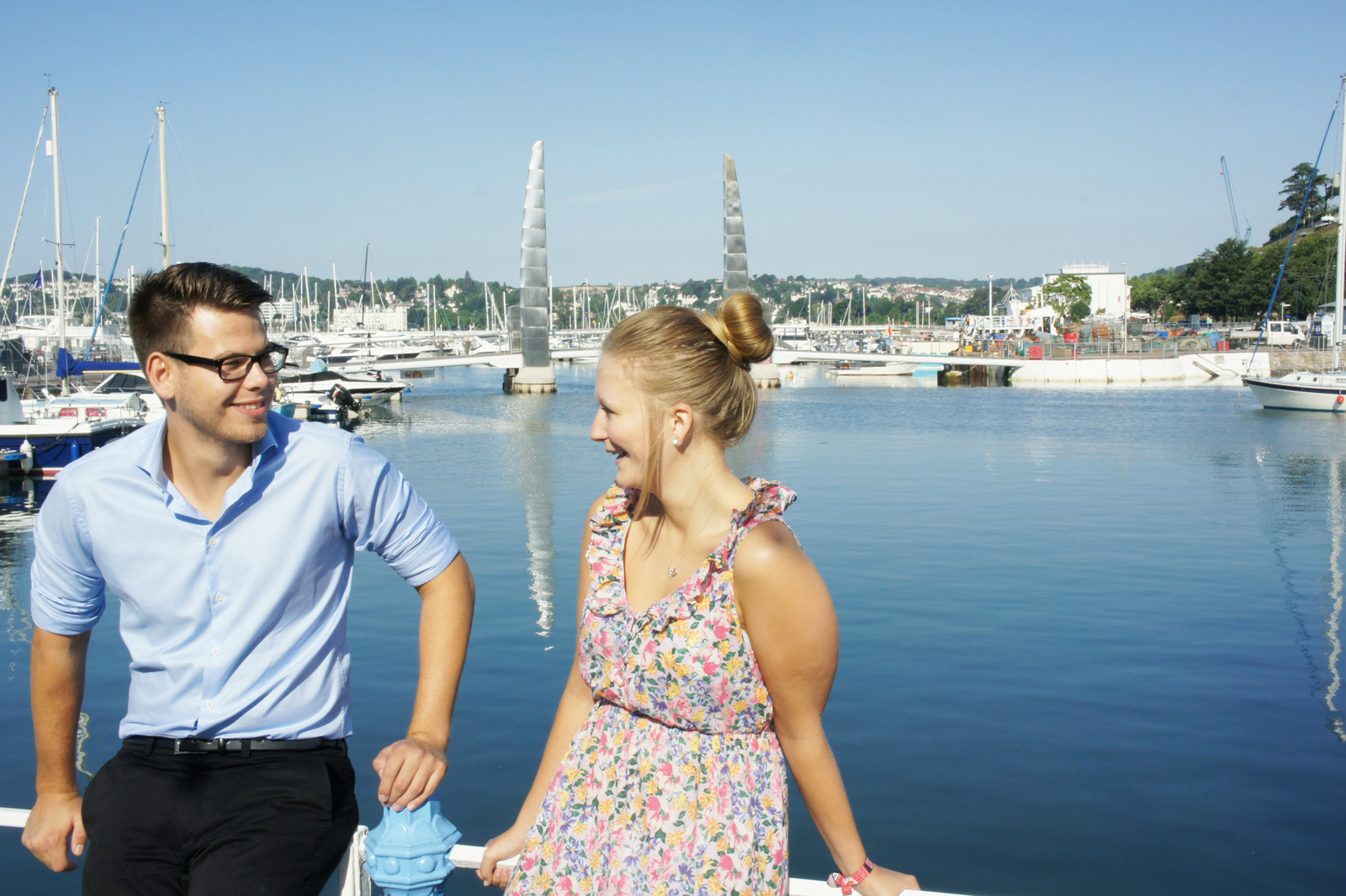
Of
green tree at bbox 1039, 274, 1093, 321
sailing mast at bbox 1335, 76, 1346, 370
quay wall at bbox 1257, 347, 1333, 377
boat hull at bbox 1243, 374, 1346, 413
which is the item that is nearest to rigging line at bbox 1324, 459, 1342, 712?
boat hull at bbox 1243, 374, 1346, 413

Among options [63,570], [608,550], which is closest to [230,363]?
[63,570]

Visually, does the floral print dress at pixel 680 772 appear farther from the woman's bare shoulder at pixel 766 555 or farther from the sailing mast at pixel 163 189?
the sailing mast at pixel 163 189

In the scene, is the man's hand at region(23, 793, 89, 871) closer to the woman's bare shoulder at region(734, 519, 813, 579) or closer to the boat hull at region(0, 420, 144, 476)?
the woman's bare shoulder at region(734, 519, 813, 579)

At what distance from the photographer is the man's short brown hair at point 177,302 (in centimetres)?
206

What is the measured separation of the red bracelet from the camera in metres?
1.86

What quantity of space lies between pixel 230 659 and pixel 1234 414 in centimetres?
3598

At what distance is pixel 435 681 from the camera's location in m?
2.06

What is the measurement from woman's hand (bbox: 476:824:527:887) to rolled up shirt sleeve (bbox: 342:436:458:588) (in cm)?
53

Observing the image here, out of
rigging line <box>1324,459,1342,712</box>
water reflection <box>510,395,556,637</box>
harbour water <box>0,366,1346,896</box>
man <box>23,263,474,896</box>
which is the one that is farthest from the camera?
water reflection <box>510,395,556,637</box>

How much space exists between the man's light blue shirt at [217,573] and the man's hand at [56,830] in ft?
0.69

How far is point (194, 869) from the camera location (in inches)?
73.7

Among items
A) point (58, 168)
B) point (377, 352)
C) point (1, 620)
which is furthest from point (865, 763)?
point (377, 352)

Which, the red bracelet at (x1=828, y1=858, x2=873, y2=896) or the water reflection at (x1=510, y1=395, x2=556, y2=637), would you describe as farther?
the water reflection at (x1=510, y1=395, x2=556, y2=637)

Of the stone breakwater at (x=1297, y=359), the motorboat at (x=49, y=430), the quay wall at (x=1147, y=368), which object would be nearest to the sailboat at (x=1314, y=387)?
the stone breakwater at (x=1297, y=359)
